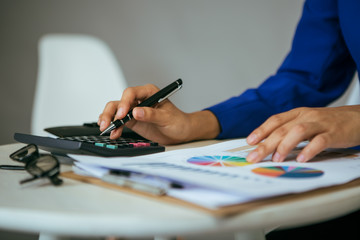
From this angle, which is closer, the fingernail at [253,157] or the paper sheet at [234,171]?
the paper sheet at [234,171]

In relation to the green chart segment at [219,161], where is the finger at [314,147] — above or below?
above

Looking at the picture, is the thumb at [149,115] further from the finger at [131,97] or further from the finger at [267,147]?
the finger at [267,147]

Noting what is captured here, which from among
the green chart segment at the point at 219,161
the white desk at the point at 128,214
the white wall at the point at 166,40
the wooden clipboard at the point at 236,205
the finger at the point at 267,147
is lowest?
the white desk at the point at 128,214

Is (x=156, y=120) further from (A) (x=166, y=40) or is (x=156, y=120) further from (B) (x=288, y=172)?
(A) (x=166, y=40)

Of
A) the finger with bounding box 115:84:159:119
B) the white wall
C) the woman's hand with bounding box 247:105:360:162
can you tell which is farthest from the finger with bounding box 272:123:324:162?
the white wall

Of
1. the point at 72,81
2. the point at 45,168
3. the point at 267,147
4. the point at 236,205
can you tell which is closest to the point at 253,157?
the point at 267,147

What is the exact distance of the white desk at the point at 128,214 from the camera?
325mm

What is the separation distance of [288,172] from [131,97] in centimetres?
38

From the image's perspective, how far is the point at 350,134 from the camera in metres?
0.61

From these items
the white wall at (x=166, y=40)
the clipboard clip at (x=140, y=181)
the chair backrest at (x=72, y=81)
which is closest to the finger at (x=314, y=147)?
the clipboard clip at (x=140, y=181)

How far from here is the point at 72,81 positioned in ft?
5.92

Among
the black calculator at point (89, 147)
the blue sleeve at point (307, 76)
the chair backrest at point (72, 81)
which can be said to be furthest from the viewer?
the chair backrest at point (72, 81)

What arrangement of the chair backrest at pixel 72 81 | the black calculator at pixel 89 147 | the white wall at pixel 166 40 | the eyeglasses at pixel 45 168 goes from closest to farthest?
the eyeglasses at pixel 45 168
the black calculator at pixel 89 147
the chair backrest at pixel 72 81
the white wall at pixel 166 40

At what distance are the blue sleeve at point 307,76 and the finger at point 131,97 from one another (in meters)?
0.22
